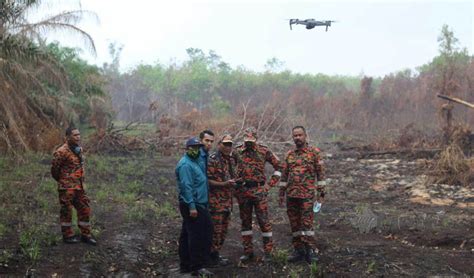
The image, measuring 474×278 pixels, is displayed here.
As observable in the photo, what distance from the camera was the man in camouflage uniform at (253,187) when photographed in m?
6.66

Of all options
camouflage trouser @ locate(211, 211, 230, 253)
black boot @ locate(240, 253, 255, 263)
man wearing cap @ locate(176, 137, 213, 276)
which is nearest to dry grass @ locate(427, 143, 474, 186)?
black boot @ locate(240, 253, 255, 263)

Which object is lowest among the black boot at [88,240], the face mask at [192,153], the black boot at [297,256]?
the black boot at [297,256]

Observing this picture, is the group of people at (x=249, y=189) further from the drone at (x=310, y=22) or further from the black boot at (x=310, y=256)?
the drone at (x=310, y=22)

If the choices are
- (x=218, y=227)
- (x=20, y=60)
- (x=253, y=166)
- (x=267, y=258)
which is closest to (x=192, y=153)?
(x=253, y=166)

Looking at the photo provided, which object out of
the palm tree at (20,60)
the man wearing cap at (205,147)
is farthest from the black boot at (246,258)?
the palm tree at (20,60)

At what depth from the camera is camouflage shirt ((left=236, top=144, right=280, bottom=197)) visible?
21.9 feet

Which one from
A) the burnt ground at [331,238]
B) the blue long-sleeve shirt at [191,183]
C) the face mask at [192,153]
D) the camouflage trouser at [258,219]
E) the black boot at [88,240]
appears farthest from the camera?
the black boot at [88,240]

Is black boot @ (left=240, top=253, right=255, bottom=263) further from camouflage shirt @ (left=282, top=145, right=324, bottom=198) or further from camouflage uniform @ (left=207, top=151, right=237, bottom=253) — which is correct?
camouflage shirt @ (left=282, top=145, right=324, bottom=198)

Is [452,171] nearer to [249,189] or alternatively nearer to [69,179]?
[249,189]

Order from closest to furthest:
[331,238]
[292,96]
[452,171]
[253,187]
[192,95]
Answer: [253,187]
[331,238]
[452,171]
[292,96]
[192,95]

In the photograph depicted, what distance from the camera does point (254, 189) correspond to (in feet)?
21.9

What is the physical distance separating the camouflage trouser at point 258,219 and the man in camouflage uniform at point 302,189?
0.30 meters

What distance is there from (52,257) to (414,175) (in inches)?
481

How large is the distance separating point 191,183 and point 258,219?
105cm
